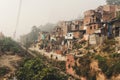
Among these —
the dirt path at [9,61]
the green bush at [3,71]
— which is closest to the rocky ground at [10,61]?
the dirt path at [9,61]

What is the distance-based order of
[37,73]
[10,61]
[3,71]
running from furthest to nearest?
1. [10,61]
2. [3,71]
3. [37,73]

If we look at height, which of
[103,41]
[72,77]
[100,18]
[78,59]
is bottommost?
[72,77]

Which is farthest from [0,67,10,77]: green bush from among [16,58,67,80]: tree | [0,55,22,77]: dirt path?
[16,58,67,80]: tree

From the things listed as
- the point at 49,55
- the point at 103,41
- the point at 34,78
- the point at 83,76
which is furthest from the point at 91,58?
the point at 49,55

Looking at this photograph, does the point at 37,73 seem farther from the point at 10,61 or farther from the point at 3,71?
the point at 10,61

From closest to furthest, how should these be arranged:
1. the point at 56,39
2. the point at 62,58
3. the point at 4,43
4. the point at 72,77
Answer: the point at 72,77 < the point at 62,58 < the point at 4,43 < the point at 56,39

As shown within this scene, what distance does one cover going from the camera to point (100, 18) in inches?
2601

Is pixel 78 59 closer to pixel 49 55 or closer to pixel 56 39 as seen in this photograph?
pixel 49 55

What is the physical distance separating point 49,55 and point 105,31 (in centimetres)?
1888

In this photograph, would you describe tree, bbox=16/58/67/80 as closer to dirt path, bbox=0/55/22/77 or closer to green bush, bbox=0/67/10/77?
green bush, bbox=0/67/10/77

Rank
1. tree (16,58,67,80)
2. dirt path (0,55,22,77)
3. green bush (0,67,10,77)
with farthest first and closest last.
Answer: dirt path (0,55,22,77), green bush (0,67,10,77), tree (16,58,67,80)

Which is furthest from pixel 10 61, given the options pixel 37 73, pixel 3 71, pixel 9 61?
pixel 37 73

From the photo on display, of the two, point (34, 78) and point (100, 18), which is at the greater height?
point (100, 18)

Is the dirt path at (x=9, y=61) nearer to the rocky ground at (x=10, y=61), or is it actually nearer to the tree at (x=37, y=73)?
the rocky ground at (x=10, y=61)
